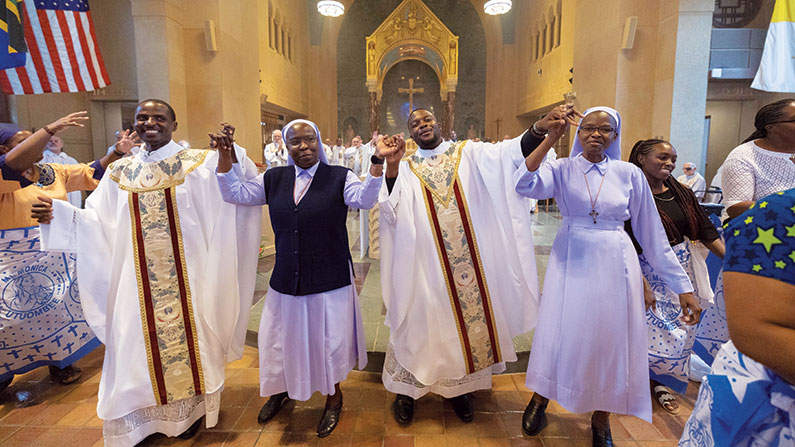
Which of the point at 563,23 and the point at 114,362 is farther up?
the point at 563,23

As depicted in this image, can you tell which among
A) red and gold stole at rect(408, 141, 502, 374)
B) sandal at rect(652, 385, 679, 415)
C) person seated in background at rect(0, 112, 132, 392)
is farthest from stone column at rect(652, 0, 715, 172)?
person seated in background at rect(0, 112, 132, 392)

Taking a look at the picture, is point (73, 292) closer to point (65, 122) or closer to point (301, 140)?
point (65, 122)

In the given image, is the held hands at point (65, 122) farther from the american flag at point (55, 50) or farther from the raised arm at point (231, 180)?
the american flag at point (55, 50)

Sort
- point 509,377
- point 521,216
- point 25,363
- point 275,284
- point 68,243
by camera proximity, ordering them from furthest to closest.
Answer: point 509,377 → point 25,363 → point 521,216 → point 275,284 → point 68,243

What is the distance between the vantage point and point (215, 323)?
268 centimetres

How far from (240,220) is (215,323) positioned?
2.23 ft

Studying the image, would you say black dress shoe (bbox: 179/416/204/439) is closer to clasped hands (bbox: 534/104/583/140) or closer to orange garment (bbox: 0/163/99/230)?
orange garment (bbox: 0/163/99/230)

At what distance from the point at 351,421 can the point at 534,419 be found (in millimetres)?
1182

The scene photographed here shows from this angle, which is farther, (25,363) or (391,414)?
(25,363)

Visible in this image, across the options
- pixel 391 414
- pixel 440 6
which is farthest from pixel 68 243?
pixel 440 6

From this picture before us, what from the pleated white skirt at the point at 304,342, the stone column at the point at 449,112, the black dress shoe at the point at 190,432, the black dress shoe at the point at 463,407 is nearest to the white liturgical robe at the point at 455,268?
the black dress shoe at the point at 463,407

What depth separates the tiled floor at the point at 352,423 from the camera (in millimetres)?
2578

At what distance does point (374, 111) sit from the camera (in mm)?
18828

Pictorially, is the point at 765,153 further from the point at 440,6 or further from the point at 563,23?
the point at 440,6
